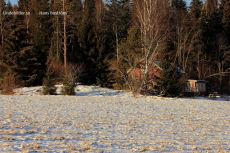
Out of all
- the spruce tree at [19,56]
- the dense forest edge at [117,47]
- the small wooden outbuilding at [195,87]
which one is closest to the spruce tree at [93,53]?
the dense forest edge at [117,47]

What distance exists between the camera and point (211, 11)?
5878 cm

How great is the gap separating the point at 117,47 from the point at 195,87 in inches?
568

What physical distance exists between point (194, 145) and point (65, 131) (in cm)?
421

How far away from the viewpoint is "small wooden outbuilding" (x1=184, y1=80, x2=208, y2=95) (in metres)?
41.4

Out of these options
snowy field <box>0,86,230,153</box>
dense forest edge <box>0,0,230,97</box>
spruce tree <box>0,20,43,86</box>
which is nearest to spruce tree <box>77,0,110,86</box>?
dense forest edge <box>0,0,230,97</box>

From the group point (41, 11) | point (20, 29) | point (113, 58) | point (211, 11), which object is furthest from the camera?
point (211, 11)

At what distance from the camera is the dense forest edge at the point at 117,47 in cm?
2748

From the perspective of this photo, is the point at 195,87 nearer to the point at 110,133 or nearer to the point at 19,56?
the point at 19,56

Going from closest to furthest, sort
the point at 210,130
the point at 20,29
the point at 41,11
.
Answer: the point at 210,130
the point at 20,29
the point at 41,11

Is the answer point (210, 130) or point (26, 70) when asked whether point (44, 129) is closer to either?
point (210, 130)

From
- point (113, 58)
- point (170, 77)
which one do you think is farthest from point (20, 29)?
point (170, 77)

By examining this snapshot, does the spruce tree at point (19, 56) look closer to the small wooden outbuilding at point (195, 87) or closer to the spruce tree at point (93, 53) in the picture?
the spruce tree at point (93, 53)

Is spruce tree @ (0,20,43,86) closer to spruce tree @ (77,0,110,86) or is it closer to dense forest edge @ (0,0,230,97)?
dense forest edge @ (0,0,230,97)

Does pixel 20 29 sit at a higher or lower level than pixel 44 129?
higher
